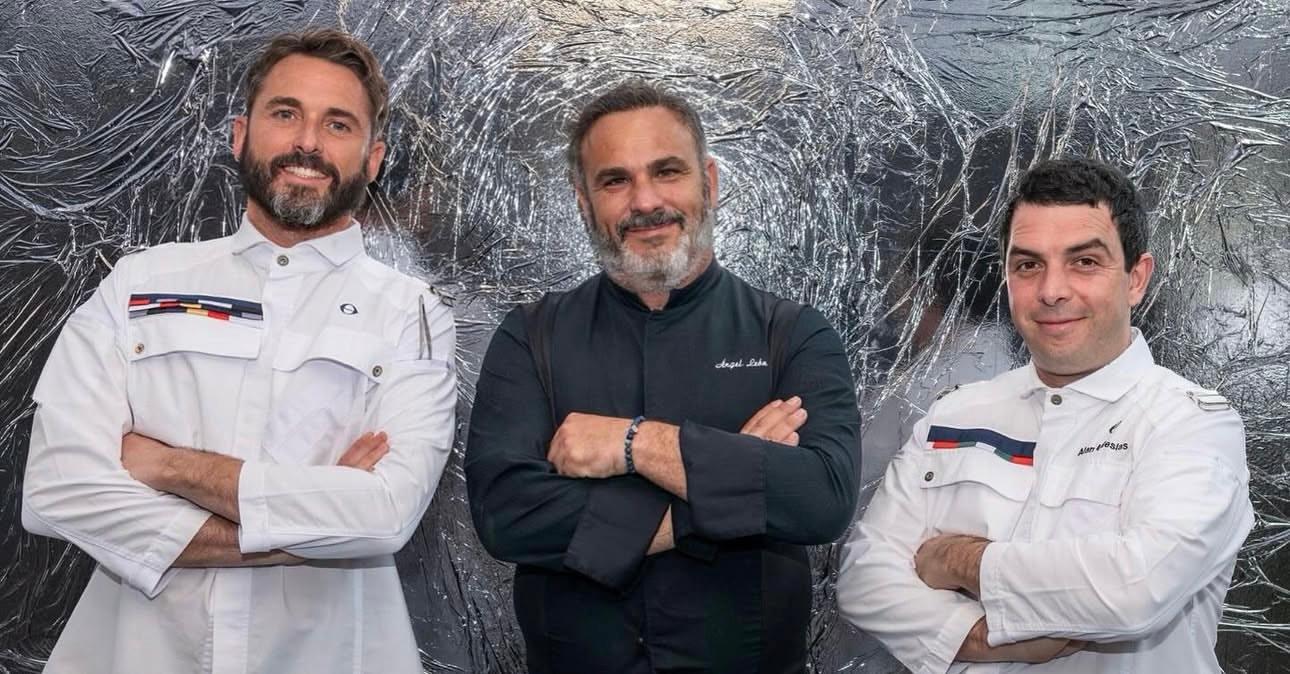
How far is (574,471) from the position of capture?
6.00 feet

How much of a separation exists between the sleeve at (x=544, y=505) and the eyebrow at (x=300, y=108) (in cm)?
65

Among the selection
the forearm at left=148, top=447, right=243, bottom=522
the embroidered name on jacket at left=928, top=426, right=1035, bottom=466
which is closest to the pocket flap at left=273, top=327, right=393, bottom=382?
the forearm at left=148, top=447, right=243, bottom=522

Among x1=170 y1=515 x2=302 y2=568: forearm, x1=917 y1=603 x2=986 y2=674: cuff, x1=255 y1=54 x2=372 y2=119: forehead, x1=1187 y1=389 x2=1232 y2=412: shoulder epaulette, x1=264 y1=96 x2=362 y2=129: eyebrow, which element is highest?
x1=255 y1=54 x2=372 y2=119: forehead

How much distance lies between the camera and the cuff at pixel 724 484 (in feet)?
5.68

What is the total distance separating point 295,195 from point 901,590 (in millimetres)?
1279

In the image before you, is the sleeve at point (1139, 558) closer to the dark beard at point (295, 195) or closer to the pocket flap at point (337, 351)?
the pocket flap at point (337, 351)

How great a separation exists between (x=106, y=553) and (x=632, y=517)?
0.85 m

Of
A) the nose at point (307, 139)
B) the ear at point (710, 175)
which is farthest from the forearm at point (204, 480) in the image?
the ear at point (710, 175)

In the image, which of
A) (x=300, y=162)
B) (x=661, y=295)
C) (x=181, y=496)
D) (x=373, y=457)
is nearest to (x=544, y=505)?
(x=373, y=457)

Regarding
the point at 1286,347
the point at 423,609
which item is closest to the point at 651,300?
the point at 423,609

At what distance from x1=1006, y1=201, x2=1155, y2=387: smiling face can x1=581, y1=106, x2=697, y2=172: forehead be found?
0.63 meters

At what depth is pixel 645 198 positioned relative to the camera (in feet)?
6.59

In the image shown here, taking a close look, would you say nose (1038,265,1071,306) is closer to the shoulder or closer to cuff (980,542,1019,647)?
the shoulder

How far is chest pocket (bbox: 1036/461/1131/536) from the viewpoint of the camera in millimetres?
1921
